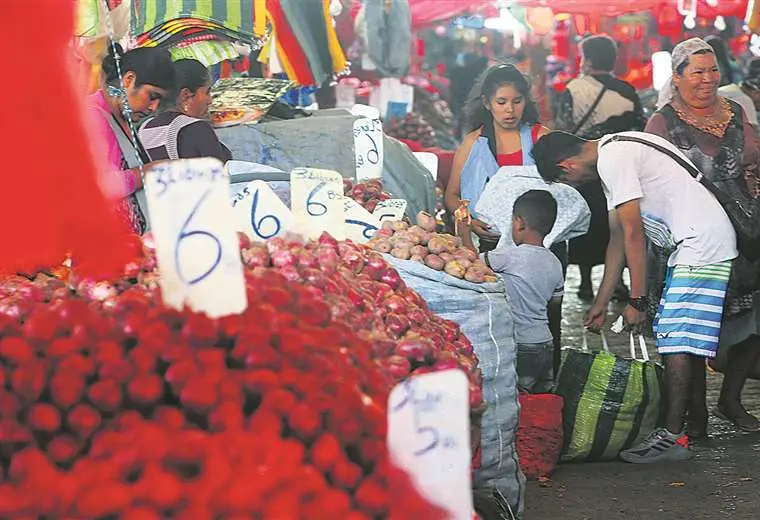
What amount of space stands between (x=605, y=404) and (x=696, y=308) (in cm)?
50

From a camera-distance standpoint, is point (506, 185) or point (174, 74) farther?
point (506, 185)

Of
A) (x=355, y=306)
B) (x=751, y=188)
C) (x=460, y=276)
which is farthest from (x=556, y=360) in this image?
(x=355, y=306)

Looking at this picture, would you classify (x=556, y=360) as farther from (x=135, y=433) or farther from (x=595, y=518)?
(x=135, y=433)

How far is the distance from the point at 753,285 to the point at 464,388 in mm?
3072

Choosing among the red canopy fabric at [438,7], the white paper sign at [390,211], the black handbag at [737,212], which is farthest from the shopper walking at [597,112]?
the red canopy fabric at [438,7]

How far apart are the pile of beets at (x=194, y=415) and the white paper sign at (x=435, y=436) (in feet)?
0.12

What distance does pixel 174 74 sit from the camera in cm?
400

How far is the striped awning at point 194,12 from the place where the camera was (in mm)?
4891

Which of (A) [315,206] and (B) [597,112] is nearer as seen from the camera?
(A) [315,206]

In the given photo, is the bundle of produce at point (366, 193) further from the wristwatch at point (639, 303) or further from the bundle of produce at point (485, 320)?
the wristwatch at point (639, 303)

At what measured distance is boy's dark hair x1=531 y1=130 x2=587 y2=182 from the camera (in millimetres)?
4449

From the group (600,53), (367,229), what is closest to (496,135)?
(367,229)

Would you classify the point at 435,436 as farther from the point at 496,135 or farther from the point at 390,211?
the point at 496,135

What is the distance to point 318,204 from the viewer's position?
295 cm
